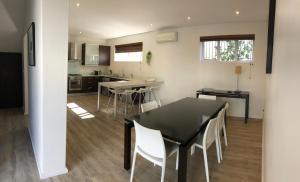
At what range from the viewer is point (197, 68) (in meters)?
5.96

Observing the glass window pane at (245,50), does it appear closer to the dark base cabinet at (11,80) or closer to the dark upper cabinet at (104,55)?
the dark upper cabinet at (104,55)

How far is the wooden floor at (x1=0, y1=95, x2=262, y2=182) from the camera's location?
8.21ft

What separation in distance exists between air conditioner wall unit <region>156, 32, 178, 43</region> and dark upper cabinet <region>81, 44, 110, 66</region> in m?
3.34

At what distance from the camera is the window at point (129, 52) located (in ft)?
25.1

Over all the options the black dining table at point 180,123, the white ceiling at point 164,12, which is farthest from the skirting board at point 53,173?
the white ceiling at point 164,12

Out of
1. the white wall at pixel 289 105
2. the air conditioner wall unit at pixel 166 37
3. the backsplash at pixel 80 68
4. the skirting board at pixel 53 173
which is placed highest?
the air conditioner wall unit at pixel 166 37

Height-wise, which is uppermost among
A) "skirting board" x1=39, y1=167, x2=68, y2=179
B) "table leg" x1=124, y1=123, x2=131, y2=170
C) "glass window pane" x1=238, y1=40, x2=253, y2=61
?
"glass window pane" x1=238, y1=40, x2=253, y2=61

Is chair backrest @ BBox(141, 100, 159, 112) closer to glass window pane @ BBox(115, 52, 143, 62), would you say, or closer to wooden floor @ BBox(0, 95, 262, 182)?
wooden floor @ BBox(0, 95, 262, 182)

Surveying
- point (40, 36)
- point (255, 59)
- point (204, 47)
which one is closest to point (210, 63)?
point (204, 47)

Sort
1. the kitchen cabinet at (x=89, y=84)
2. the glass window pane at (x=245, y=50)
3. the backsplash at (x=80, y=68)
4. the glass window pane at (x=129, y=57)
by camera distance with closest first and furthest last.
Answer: the glass window pane at (x=245, y=50) → the glass window pane at (x=129, y=57) → the kitchen cabinet at (x=89, y=84) → the backsplash at (x=80, y=68)

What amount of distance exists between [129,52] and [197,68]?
10.6 ft

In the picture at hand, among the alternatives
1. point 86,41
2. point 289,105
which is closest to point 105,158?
point 289,105

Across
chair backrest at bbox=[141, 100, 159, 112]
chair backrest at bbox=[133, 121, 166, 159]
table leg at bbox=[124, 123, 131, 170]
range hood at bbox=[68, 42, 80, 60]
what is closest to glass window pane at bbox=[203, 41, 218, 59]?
chair backrest at bbox=[141, 100, 159, 112]

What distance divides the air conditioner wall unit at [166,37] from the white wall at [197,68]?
16 centimetres
